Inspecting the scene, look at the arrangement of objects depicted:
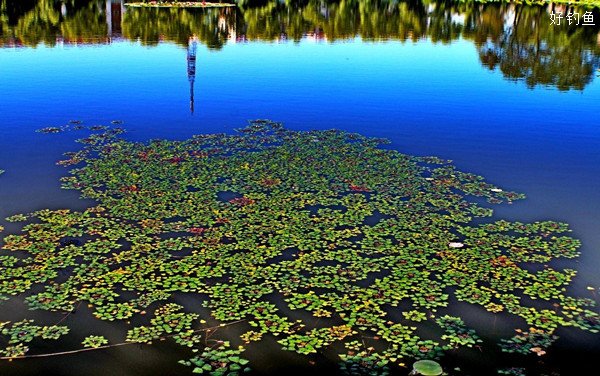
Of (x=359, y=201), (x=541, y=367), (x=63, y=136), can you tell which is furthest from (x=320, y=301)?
(x=63, y=136)

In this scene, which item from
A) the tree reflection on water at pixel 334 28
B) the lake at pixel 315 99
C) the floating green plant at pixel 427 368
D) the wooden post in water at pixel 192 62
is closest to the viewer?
the floating green plant at pixel 427 368

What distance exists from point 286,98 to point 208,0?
1570 inches

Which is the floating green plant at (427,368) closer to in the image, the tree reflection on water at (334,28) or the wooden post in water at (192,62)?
the wooden post in water at (192,62)

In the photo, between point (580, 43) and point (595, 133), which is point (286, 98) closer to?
point (595, 133)

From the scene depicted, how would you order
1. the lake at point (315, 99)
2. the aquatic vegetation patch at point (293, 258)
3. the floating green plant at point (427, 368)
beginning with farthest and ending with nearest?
1. the lake at point (315, 99)
2. the aquatic vegetation patch at point (293, 258)
3. the floating green plant at point (427, 368)

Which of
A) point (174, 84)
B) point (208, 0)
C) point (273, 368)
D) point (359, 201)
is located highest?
point (208, 0)

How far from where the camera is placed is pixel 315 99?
1922 cm

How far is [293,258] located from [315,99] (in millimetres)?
11369

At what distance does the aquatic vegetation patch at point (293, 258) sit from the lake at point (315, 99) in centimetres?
27

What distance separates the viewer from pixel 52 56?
2645cm

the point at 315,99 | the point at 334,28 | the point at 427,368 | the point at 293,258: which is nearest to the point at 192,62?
the point at 315,99

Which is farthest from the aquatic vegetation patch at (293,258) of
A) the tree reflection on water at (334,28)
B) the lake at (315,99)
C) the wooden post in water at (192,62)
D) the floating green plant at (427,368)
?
the tree reflection on water at (334,28)

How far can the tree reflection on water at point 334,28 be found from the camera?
1127 inches

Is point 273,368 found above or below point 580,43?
below
